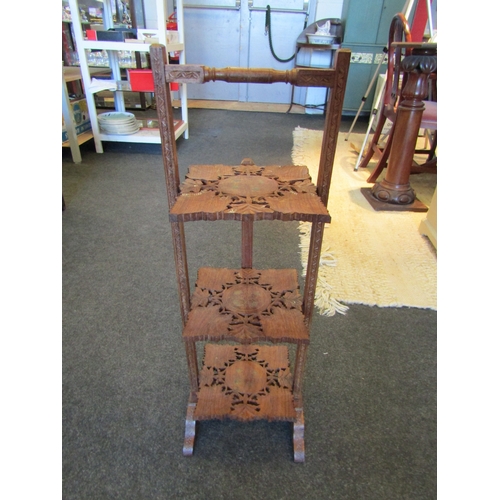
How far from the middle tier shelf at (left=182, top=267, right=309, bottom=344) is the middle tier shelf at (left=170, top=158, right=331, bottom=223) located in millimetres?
236

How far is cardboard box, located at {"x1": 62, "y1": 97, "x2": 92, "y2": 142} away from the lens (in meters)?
2.34

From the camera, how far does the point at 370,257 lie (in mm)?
1489

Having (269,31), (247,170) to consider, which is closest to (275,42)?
(269,31)

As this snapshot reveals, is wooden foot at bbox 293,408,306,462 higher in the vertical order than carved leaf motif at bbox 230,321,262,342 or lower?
lower

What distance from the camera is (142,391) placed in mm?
930

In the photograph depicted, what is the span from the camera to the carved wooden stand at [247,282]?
0.54 metres

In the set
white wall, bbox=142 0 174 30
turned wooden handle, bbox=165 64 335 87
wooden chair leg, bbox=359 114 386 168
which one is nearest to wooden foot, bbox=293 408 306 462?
turned wooden handle, bbox=165 64 335 87

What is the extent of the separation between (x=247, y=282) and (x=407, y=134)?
4.48 ft

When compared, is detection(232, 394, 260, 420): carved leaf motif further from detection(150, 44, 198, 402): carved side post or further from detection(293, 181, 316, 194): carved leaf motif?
detection(293, 181, 316, 194): carved leaf motif

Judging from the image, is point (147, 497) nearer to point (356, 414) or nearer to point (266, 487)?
point (266, 487)

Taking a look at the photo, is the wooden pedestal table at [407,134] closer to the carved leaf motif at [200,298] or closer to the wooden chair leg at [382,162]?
the wooden chair leg at [382,162]

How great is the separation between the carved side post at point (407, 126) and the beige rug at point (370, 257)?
11 cm

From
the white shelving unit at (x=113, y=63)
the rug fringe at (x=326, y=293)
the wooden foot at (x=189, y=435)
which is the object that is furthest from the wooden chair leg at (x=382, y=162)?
the wooden foot at (x=189, y=435)

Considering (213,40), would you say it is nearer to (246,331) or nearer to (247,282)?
(247,282)
